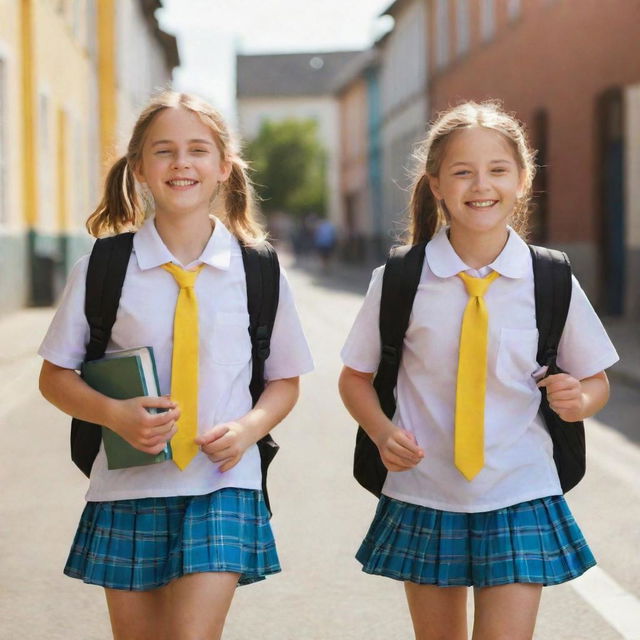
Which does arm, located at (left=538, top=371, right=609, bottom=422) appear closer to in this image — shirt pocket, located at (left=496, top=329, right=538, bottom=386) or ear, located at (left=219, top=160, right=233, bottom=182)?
shirt pocket, located at (left=496, top=329, right=538, bottom=386)

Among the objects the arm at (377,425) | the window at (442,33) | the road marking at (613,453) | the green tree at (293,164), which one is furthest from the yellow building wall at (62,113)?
the green tree at (293,164)

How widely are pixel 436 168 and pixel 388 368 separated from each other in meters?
0.54

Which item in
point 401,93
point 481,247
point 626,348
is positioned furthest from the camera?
point 401,93

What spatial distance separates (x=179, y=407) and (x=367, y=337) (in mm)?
553

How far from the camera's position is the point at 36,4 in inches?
832

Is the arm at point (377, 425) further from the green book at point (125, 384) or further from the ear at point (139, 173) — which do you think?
the ear at point (139, 173)

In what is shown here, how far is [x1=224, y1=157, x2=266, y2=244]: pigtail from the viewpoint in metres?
3.59

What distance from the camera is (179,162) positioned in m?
3.38

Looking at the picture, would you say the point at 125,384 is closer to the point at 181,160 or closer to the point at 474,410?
the point at 181,160

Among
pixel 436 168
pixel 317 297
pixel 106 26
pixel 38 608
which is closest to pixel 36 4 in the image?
pixel 317 297

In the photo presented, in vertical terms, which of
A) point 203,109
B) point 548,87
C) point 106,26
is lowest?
point 203,109

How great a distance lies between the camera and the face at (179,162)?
338 cm

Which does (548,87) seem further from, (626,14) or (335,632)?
(335,632)

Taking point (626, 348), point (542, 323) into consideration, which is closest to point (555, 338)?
point (542, 323)
